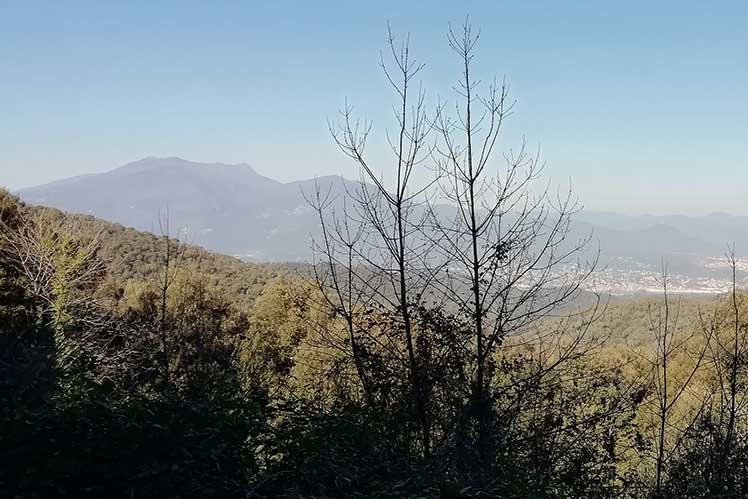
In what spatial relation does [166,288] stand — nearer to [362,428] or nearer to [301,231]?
[301,231]

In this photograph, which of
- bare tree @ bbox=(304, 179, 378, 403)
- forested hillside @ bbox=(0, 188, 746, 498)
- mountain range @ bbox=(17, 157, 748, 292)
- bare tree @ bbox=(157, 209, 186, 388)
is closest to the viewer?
forested hillside @ bbox=(0, 188, 746, 498)

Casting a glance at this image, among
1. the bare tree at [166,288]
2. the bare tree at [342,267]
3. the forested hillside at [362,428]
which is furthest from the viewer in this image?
the bare tree at [166,288]

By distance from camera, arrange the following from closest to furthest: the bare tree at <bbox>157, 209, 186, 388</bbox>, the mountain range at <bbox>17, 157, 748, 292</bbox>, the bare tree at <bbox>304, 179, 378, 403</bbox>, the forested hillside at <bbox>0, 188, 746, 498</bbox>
A: 1. the forested hillside at <bbox>0, 188, 746, 498</bbox>
2. the bare tree at <bbox>304, 179, 378, 403</bbox>
3. the mountain range at <bbox>17, 157, 748, 292</bbox>
4. the bare tree at <bbox>157, 209, 186, 388</bbox>

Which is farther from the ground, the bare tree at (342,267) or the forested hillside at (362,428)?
the bare tree at (342,267)

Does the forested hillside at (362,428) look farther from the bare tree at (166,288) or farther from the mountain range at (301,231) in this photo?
the mountain range at (301,231)

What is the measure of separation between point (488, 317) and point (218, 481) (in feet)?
8.06

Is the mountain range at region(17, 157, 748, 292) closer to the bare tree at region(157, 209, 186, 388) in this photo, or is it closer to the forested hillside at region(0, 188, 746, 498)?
the bare tree at region(157, 209, 186, 388)

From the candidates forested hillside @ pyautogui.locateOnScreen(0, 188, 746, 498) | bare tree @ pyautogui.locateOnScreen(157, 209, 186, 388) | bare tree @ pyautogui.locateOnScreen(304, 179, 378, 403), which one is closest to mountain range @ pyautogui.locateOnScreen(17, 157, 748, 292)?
A: bare tree @ pyautogui.locateOnScreen(157, 209, 186, 388)

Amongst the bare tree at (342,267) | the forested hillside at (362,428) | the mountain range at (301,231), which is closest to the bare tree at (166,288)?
the mountain range at (301,231)

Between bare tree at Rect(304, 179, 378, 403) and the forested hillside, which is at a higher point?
bare tree at Rect(304, 179, 378, 403)

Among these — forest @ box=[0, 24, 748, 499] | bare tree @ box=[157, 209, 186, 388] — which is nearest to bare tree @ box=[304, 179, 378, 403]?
forest @ box=[0, 24, 748, 499]

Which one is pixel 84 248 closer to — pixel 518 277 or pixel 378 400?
pixel 378 400

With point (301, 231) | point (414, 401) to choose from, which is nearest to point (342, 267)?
point (414, 401)

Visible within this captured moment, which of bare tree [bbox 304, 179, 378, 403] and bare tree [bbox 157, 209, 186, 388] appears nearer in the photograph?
bare tree [bbox 304, 179, 378, 403]
